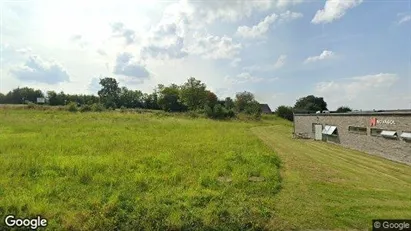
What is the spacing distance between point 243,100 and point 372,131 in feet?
196

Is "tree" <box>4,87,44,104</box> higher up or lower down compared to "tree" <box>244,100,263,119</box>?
higher up

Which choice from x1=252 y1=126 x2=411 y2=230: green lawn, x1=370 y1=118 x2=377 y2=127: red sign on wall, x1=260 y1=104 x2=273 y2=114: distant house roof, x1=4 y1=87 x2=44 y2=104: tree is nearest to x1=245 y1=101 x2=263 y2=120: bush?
x1=260 y1=104 x2=273 y2=114: distant house roof

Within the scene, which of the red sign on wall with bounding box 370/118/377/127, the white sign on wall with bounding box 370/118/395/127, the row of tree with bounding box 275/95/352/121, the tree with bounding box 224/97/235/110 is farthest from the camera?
the tree with bounding box 224/97/235/110

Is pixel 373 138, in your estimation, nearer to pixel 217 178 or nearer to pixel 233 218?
pixel 217 178

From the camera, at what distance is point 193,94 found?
76.9 meters

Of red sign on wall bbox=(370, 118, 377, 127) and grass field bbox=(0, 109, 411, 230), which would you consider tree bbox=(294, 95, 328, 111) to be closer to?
red sign on wall bbox=(370, 118, 377, 127)

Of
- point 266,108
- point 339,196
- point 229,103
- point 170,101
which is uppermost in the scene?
point 170,101

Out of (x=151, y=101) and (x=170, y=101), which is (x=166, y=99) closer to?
(x=170, y=101)

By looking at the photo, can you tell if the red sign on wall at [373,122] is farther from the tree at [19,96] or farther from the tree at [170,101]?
the tree at [19,96]

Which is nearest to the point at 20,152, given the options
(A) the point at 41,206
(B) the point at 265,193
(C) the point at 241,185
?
(A) the point at 41,206

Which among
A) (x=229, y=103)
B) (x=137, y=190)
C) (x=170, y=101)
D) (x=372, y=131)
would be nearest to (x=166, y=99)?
(x=170, y=101)

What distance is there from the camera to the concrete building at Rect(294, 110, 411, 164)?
15944mm

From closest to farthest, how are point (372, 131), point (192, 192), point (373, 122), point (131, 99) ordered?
point (192, 192), point (373, 122), point (372, 131), point (131, 99)

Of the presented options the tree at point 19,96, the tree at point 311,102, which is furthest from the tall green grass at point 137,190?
the tree at point 19,96
